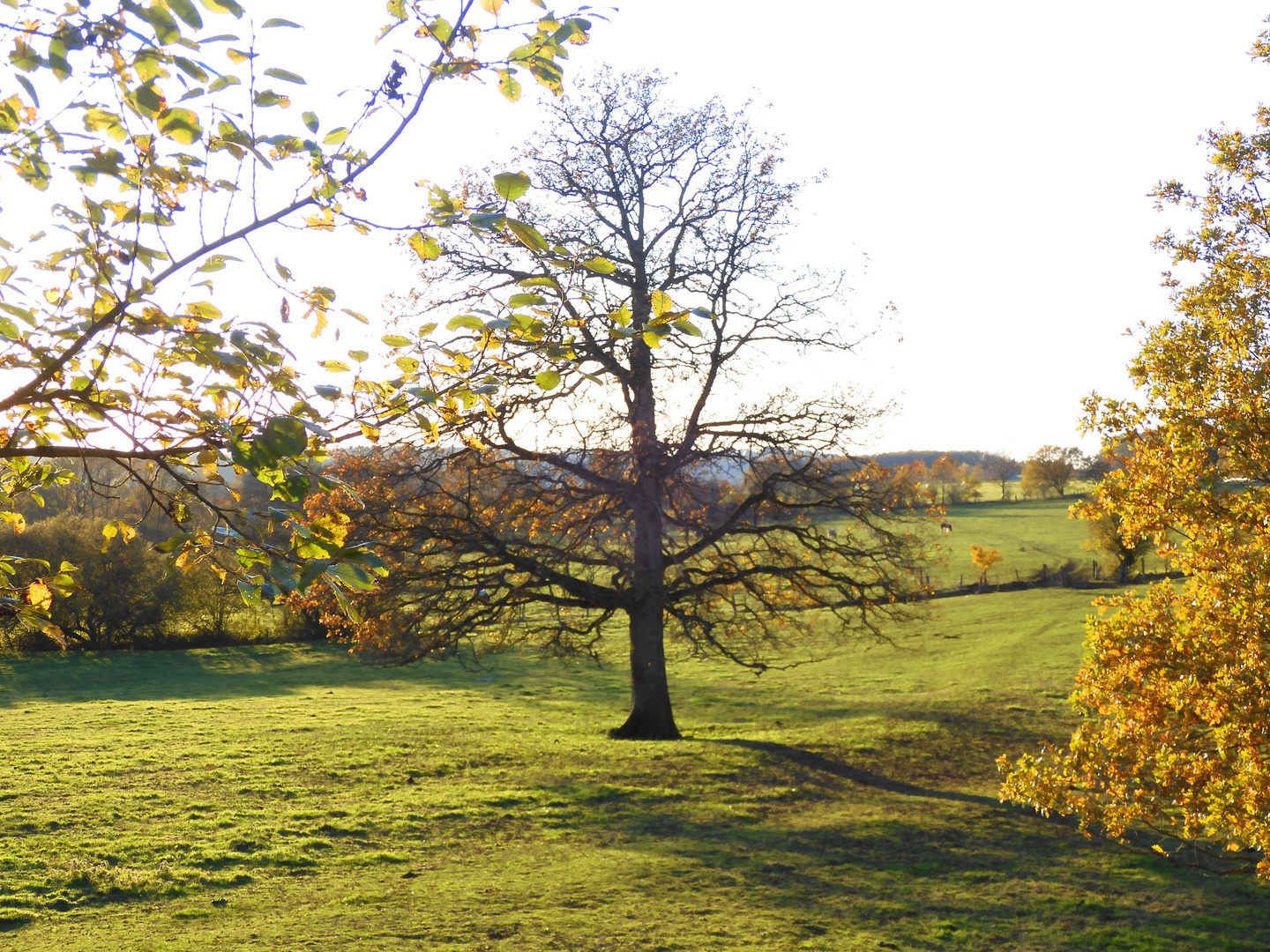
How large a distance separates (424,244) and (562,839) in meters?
9.73

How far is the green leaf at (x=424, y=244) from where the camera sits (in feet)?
10.5

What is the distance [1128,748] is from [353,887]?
7.67 metres

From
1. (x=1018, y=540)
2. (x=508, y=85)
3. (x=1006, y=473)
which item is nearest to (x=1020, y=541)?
(x=1018, y=540)

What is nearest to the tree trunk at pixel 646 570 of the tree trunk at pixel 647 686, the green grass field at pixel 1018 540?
the tree trunk at pixel 647 686

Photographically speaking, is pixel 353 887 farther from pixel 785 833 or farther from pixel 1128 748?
pixel 1128 748

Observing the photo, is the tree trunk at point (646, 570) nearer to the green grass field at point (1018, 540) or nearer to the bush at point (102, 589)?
the green grass field at point (1018, 540)

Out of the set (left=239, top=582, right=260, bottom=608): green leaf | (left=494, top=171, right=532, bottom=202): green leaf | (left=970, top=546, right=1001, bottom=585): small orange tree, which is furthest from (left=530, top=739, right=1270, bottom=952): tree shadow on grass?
(left=970, top=546, right=1001, bottom=585): small orange tree

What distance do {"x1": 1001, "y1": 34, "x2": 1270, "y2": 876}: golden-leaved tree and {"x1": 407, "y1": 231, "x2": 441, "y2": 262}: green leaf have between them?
6.40 m

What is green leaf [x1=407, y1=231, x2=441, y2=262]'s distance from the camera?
321 cm

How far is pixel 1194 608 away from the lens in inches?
290

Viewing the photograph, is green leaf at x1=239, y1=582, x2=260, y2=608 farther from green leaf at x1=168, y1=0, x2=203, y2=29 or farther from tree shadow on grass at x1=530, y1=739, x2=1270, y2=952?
tree shadow on grass at x1=530, y1=739, x2=1270, y2=952

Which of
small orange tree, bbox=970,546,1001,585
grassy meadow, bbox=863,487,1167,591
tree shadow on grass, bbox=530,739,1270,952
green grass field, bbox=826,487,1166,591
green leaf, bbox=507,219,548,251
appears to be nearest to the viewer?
green leaf, bbox=507,219,548,251

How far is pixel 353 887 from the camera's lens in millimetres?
9234

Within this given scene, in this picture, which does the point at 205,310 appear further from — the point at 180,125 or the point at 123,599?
the point at 123,599
